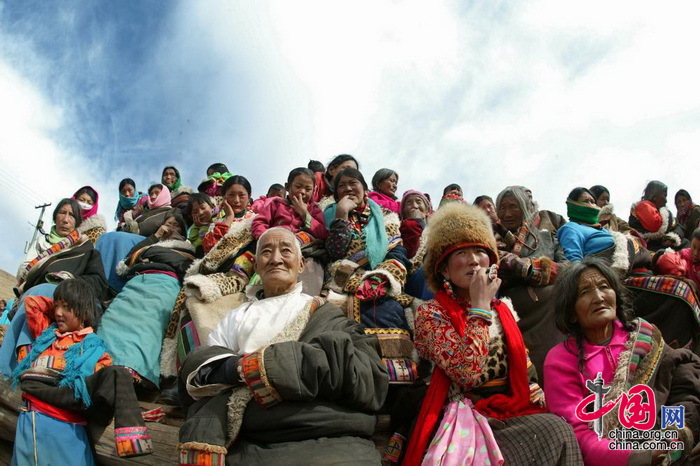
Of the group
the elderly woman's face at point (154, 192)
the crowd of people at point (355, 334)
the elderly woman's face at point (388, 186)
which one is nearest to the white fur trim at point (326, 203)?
the crowd of people at point (355, 334)

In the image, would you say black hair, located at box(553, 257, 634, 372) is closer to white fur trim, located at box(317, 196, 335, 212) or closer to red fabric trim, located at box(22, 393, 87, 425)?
white fur trim, located at box(317, 196, 335, 212)

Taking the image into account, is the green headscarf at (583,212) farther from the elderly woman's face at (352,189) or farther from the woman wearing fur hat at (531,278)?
the elderly woman's face at (352,189)

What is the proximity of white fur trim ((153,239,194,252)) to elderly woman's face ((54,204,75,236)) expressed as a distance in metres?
1.21

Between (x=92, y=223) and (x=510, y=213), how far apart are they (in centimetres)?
519

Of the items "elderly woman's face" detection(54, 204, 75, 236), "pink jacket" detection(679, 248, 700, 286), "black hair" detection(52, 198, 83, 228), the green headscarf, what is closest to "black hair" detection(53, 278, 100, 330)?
"elderly woman's face" detection(54, 204, 75, 236)

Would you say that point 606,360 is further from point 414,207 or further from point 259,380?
point 414,207

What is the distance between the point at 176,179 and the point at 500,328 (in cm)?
830

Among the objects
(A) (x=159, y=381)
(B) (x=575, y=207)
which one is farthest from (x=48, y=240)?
(B) (x=575, y=207)

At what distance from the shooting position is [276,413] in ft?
8.34

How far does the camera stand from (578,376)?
9.70ft

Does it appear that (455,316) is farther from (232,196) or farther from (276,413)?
(232,196)

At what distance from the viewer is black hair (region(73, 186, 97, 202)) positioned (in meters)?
7.32

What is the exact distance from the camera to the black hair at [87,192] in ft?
24.0

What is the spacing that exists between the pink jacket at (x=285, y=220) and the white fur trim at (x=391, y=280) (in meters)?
1.28
